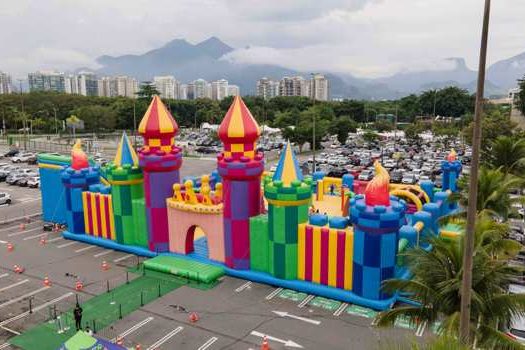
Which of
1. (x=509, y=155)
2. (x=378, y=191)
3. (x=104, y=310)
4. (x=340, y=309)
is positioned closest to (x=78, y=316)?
(x=104, y=310)

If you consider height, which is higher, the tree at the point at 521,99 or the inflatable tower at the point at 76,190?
the tree at the point at 521,99

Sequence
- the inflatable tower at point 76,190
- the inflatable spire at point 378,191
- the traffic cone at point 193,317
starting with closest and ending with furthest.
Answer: the traffic cone at point 193,317, the inflatable spire at point 378,191, the inflatable tower at point 76,190

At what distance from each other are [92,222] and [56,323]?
9474 millimetres

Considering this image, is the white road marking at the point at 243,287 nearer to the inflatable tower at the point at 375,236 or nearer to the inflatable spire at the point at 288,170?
the inflatable spire at the point at 288,170

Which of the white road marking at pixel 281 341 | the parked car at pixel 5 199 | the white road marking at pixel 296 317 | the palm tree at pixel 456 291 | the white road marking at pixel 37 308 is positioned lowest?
the white road marking at pixel 281 341

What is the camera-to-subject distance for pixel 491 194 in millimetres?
17422

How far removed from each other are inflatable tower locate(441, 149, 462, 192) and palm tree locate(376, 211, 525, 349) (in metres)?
16.4

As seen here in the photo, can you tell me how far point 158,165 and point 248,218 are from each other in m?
5.25

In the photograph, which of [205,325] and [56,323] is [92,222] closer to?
[56,323]

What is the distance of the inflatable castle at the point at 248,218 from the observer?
17203 mm

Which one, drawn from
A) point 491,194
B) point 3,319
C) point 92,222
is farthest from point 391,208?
point 92,222

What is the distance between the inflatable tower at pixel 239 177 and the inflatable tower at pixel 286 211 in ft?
3.83

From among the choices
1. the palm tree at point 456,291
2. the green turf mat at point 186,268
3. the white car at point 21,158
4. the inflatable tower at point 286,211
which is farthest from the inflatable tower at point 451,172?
the white car at point 21,158

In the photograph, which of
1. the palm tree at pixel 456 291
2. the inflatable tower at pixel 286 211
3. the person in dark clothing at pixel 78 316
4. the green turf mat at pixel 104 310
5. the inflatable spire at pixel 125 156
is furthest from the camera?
the inflatable spire at pixel 125 156
